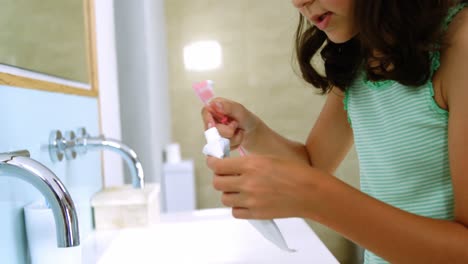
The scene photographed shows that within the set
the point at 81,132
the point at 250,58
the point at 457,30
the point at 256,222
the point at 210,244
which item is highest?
the point at 250,58

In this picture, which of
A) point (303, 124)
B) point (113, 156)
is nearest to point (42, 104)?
point (113, 156)

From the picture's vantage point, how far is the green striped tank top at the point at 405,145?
1.79 ft

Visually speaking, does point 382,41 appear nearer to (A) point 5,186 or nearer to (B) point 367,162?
(B) point 367,162

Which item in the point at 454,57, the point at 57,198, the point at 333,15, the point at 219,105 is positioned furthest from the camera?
the point at 219,105

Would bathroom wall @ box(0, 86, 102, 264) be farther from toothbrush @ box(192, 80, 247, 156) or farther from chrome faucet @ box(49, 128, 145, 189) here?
toothbrush @ box(192, 80, 247, 156)

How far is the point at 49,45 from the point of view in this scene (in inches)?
27.8

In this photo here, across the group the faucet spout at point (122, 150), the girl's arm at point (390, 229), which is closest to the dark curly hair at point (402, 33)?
the girl's arm at point (390, 229)

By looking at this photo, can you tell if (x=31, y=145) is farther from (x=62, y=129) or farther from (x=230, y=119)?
(x=230, y=119)

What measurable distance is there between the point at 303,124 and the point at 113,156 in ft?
3.92

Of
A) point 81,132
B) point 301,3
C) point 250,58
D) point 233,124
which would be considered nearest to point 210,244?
point 233,124

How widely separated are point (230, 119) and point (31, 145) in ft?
1.03

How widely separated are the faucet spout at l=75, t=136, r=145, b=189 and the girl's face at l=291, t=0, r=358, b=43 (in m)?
0.36

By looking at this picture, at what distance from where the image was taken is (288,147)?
32.9 inches

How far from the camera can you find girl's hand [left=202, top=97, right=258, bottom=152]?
647mm
